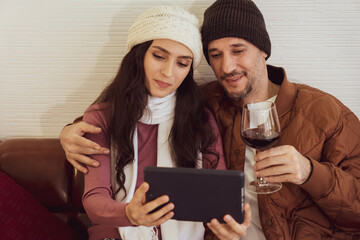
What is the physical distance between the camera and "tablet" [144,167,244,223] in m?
0.94

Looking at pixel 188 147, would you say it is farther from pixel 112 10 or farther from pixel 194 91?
pixel 112 10

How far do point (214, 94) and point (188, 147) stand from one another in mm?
304

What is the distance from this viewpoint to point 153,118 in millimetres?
1492

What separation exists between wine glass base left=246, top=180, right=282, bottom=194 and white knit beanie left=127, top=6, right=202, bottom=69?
0.56 metres

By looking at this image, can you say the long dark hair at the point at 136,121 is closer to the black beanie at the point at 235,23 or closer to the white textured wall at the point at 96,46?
the black beanie at the point at 235,23

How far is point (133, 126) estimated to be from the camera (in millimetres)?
1463

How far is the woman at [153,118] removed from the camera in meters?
1.37

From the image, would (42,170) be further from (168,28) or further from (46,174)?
(168,28)

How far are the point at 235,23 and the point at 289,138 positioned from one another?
0.51 meters

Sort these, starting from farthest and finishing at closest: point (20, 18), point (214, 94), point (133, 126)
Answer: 1. point (20, 18)
2. point (214, 94)
3. point (133, 126)

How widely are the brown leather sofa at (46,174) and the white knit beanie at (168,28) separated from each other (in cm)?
67

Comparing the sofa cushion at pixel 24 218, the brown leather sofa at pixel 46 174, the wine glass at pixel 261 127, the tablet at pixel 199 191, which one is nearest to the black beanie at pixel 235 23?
the wine glass at pixel 261 127

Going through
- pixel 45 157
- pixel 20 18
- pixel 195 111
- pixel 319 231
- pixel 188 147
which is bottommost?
pixel 319 231

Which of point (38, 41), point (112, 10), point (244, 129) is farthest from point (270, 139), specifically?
point (38, 41)
